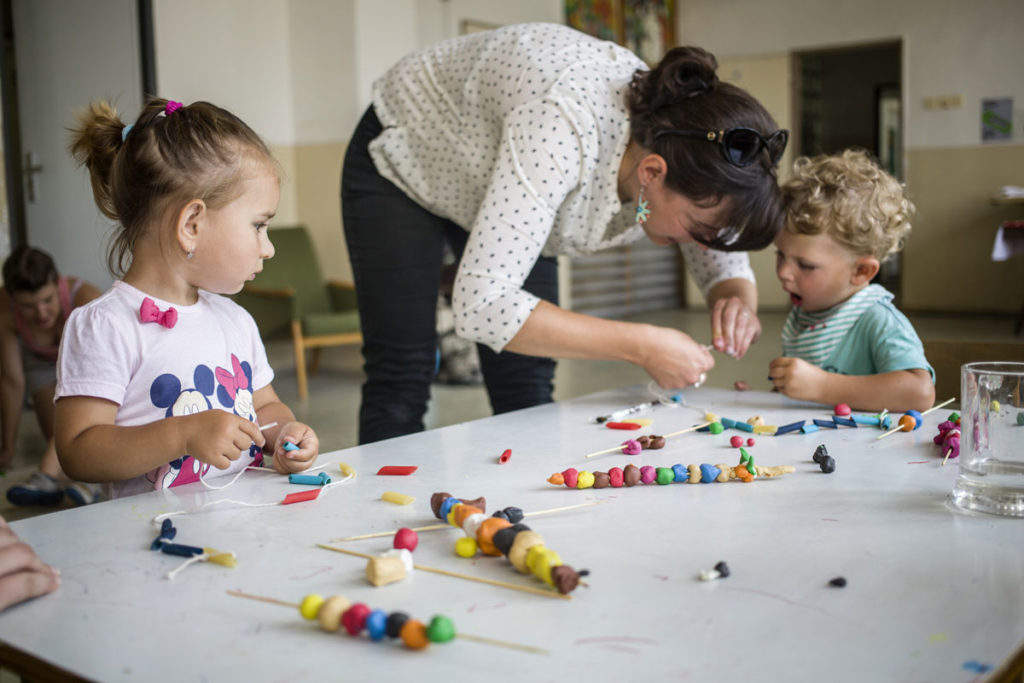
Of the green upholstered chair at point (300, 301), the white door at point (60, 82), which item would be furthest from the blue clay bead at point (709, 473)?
the white door at point (60, 82)

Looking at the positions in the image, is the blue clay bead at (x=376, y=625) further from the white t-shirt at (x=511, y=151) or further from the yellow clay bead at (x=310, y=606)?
the white t-shirt at (x=511, y=151)

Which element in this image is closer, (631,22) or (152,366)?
(152,366)

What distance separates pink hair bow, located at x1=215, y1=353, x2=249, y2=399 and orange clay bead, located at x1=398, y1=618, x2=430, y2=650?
2.84ft

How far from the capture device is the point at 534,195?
156 centimetres

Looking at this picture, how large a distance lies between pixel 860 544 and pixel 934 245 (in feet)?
27.7

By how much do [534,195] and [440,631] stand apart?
0.98m

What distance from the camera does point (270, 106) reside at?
6.49m

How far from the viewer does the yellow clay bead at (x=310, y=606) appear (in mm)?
742

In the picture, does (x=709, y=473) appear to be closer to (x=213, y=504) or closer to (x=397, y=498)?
(x=397, y=498)

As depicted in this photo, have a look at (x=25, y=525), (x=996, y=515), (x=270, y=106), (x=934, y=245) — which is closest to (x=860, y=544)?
(x=996, y=515)

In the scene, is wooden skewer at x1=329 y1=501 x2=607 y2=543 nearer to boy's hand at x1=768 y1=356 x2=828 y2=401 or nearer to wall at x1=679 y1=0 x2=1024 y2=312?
boy's hand at x1=768 y1=356 x2=828 y2=401

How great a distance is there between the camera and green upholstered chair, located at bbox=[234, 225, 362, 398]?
5535 millimetres

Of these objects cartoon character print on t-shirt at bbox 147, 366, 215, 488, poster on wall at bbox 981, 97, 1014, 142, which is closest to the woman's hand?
cartoon character print on t-shirt at bbox 147, 366, 215, 488

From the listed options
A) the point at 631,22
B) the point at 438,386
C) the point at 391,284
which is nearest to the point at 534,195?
the point at 391,284
